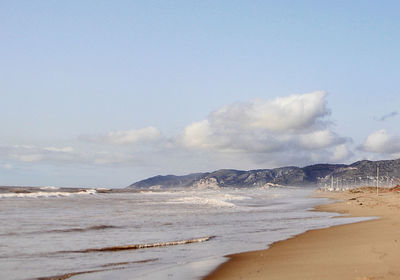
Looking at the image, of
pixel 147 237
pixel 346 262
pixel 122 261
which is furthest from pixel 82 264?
pixel 346 262

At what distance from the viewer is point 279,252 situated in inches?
522

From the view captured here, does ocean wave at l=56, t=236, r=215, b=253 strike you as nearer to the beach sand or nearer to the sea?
the sea

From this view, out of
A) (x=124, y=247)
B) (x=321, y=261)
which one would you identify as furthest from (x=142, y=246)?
(x=321, y=261)

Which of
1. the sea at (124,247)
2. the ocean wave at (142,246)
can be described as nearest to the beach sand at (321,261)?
the sea at (124,247)

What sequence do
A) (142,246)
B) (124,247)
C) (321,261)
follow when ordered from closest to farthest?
(321,261) < (124,247) < (142,246)

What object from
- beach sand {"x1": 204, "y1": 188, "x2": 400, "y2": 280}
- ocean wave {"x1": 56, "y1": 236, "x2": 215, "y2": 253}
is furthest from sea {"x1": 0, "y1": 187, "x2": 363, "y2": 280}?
beach sand {"x1": 204, "y1": 188, "x2": 400, "y2": 280}

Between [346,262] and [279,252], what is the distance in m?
2.90

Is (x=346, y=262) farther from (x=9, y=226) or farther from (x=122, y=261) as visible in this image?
(x=9, y=226)

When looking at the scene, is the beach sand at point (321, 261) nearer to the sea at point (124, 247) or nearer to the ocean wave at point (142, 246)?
the sea at point (124, 247)

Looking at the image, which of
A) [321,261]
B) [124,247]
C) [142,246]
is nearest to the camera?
[321,261]

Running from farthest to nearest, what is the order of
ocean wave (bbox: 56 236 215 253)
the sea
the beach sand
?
ocean wave (bbox: 56 236 215 253) < the sea < the beach sand

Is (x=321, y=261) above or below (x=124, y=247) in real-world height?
above

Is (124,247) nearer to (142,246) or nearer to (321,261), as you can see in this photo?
(142,246)

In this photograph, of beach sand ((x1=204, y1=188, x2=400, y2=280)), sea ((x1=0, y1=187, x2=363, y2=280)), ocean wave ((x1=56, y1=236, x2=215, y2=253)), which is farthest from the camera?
ocean wave ((x1=56, y1=236, x2=215, y2=253))
